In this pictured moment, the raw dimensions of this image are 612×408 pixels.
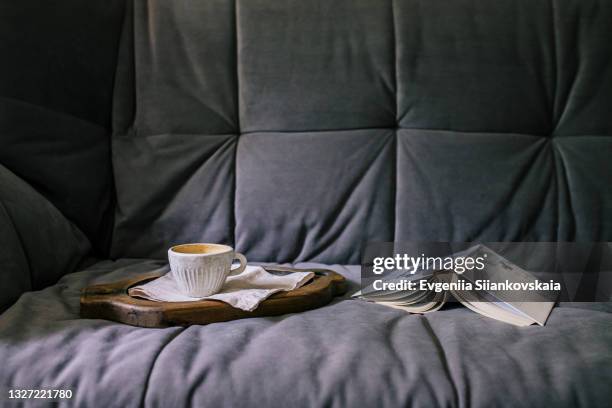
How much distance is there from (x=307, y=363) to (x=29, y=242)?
61cm

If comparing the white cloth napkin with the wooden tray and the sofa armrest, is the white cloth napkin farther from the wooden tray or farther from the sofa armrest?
the sofa armrest

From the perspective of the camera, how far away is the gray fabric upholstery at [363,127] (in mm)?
1184

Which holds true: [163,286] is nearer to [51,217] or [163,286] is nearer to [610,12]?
[51,217]

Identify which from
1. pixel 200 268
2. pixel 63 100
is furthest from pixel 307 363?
pixel 63 100

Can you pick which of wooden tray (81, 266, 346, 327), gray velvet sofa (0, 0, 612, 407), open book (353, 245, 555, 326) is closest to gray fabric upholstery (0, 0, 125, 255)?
gray velvet sofa (0, 0, 612, 407)

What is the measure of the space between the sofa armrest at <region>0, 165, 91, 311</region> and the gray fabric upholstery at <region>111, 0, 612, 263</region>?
0.73 ft

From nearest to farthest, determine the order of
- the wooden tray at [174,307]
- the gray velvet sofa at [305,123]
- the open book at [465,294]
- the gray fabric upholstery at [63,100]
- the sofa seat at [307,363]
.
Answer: the sofa seat at [307,363], the wooden tray at [174,307], the open book at [465,294], the gray fabric upholstery at [63,100], the gray velvet sofa at [305,123]

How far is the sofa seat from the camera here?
0.60m

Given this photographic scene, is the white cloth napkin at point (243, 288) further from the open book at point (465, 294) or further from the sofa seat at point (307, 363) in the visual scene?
the open book at point (465, 294)

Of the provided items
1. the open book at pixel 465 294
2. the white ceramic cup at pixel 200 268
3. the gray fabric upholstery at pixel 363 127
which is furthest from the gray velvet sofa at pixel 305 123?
the white ceramic cup at pixel 200 268

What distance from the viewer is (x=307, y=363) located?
0.64 meters

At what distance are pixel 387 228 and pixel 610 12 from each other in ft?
2.65

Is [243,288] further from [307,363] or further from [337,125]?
[337,125]

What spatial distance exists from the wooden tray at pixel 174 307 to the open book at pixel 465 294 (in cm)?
14
